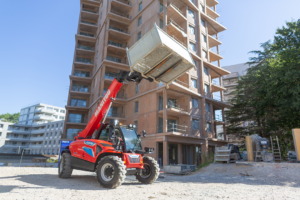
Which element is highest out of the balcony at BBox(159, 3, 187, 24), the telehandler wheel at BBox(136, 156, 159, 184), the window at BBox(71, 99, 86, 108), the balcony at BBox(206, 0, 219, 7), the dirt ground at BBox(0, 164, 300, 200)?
the balcony at BBox(206, 0, 219, 7)

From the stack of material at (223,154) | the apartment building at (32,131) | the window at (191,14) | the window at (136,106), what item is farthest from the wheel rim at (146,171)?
the apartment building at (32,131)

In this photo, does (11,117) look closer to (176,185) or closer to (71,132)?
(71,132)

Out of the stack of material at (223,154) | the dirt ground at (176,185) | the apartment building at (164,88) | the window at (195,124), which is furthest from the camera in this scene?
the window at (195,124)

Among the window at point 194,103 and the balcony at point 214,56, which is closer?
the window at point 194,103

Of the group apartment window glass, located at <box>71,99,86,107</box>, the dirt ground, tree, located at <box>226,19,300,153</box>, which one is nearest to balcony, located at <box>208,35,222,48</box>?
tree, located at <box>226,19,300,153</box>

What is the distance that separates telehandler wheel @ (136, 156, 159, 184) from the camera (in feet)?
29.5

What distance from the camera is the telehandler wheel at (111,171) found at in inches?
288

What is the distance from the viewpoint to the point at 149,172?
30.2ft

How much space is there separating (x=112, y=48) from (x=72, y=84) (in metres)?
13.8

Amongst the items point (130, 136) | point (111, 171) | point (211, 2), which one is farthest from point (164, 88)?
point (211, 2)

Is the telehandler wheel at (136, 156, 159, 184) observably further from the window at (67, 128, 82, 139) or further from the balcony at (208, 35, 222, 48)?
the balcony at (208, 35, 222, 48)

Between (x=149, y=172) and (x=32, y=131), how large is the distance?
85.4 meters

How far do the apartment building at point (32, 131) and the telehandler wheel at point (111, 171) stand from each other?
64.7 meters

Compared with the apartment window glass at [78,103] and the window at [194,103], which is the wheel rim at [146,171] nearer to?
the window at [194,103]
